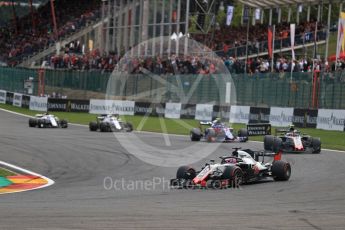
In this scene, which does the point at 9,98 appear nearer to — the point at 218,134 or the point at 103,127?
the point at 103,127

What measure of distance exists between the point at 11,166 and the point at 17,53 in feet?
157

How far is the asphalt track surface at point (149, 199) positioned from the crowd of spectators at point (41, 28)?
139 feet

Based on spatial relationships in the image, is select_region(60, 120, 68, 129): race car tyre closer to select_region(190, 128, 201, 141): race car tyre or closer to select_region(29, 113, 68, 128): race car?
select_region(29, 113, 68, 128): race car

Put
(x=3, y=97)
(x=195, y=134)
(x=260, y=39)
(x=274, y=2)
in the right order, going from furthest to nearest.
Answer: (x=3, y=97) < (x=274, y=2) < (x=260, y=39) < (x=195, y=134)

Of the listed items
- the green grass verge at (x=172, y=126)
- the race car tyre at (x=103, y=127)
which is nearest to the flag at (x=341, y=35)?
the green grass verge at (x=172, y=126)

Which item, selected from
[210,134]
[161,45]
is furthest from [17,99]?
[210,134]

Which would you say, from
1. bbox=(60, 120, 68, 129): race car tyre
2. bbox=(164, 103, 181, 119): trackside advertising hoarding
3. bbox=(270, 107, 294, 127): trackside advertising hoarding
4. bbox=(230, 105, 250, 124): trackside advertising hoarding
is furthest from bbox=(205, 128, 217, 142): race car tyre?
bbox=(164, 103, 181, 119): trackside advertising hoarding

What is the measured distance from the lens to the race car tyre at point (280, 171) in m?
17.5

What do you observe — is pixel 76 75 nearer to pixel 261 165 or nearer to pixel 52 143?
pixel 52 143

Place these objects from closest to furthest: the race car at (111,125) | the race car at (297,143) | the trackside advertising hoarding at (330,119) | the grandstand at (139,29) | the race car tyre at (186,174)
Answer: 1. the race car tyre at (186,174)
2. the race car at (297,143)
3. the race car at (111,125)
4. the trackside advertising hoarding at (330,119)
5. the grandstand at (139,29)

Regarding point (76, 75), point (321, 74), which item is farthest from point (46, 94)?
point (321, 74)

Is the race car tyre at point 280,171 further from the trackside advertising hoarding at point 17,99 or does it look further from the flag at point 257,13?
the flag at point 257,13

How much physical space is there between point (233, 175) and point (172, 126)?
23.8m

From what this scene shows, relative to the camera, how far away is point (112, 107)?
48156 mm
